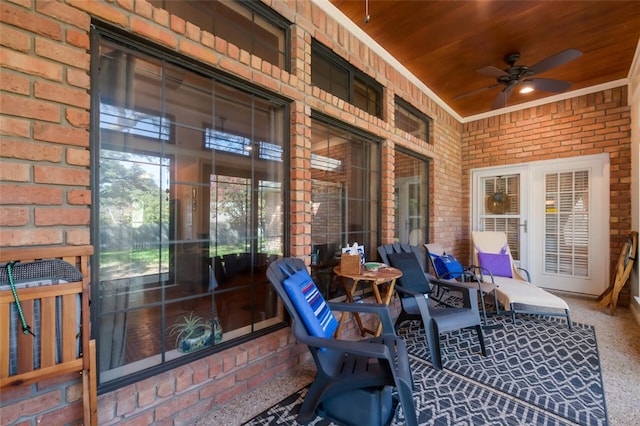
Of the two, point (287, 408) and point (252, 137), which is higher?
point (252, 137)

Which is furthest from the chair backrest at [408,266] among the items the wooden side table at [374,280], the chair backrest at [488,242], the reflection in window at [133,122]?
the reflection in window at [133,122]

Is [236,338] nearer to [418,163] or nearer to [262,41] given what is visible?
[262,41]

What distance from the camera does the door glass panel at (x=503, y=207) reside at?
466 cm

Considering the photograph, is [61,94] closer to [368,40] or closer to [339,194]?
[339,194]

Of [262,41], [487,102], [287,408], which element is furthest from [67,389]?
[487,102]

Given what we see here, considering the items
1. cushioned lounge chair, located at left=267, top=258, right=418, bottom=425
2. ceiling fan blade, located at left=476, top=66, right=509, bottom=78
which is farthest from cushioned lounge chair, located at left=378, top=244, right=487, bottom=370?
ceiling fan blade, located at left=476, top=66, right=509, bottom=78

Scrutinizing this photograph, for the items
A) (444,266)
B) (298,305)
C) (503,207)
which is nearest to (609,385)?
(444,266)

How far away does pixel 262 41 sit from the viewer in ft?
6.95

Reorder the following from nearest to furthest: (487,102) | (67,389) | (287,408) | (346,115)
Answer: (67,389) < (287,408) < (346,115) < (487,102)

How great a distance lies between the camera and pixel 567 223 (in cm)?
426

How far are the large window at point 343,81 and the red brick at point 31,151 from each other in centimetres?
197

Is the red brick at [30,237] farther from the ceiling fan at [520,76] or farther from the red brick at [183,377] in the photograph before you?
the ceiling fan at [520,76]

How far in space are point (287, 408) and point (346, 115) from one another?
248 cm

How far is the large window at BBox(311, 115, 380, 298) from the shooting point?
8.67 feet
